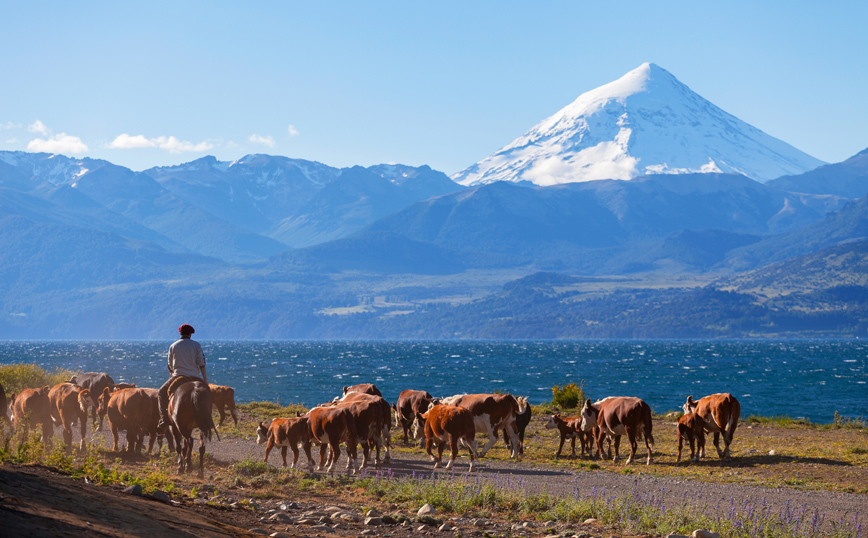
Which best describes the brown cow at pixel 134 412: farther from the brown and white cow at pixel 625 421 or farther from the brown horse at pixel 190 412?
the brown and white cow at pixel 625 421

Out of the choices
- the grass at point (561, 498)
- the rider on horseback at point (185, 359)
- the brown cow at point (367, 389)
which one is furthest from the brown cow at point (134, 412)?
the brown cow at point (367, 389)

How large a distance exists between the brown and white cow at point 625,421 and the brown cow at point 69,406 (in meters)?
13.5

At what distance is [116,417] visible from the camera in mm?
20031

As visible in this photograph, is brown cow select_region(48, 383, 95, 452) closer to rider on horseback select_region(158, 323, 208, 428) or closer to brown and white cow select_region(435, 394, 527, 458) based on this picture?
rider on horseback select_region(158, 323, 208, 428)

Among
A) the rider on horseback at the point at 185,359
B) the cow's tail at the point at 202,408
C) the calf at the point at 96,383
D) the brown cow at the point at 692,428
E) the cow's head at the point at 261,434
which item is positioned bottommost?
the cow's head at the point at 261,434

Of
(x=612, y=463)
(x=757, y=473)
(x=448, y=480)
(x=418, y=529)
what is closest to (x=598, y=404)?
(x=612, y=463)

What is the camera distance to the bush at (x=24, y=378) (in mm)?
33719

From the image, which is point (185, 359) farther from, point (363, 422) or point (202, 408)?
point (363, 422)

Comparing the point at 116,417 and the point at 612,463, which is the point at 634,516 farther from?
the point at 116,417

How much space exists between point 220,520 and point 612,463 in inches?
490

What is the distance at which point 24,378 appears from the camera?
35.2 m

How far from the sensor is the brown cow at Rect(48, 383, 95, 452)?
794 inches

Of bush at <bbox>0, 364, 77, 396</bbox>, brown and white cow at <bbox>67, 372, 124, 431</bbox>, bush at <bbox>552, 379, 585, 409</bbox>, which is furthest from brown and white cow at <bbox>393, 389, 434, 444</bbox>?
bush at <bbox>0, 364, 77, 396</bbox>

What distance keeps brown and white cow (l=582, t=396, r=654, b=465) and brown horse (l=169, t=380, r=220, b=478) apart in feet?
33.9
